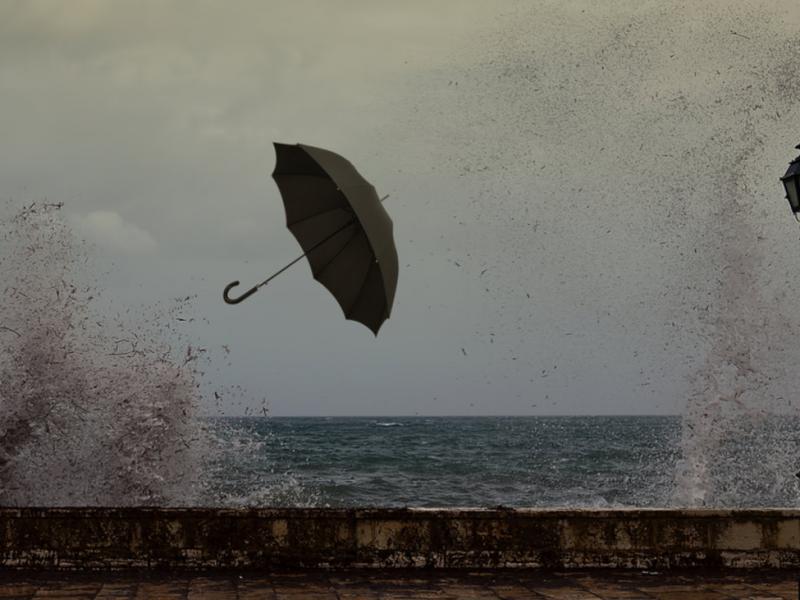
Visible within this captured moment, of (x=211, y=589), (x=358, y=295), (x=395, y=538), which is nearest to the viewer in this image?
(x=211, y=589)

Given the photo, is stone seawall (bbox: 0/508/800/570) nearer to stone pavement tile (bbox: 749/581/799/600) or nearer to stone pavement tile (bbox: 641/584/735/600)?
stone pavement tile (bbox: 749/581/799/600)

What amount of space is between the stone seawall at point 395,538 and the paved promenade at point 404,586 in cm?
15

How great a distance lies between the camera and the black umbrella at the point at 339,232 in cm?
730

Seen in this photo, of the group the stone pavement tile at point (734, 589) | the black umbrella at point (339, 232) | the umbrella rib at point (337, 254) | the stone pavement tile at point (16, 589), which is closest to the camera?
the stone pavement tile at point (16, 589)

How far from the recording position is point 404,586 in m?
6.19

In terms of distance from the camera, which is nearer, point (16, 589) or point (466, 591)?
point (16, 589)

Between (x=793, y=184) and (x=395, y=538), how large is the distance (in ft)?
12.2

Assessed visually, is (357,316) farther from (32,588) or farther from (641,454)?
(641,454)

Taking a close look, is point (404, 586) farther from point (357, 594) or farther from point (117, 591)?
point (117, 591)

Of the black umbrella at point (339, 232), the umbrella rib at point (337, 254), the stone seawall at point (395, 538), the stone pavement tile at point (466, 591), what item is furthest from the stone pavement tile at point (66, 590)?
the umbrella rib at point (337, 254)

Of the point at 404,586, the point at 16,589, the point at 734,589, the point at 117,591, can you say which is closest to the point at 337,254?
the point at 404,586

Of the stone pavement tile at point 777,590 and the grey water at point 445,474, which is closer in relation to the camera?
the stone pavement tile at point 777,590

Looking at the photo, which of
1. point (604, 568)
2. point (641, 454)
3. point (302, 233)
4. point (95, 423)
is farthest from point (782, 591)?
point (641, 454)

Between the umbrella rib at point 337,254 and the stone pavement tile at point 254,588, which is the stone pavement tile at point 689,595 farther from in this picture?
the umbrella rib at point 337,254
